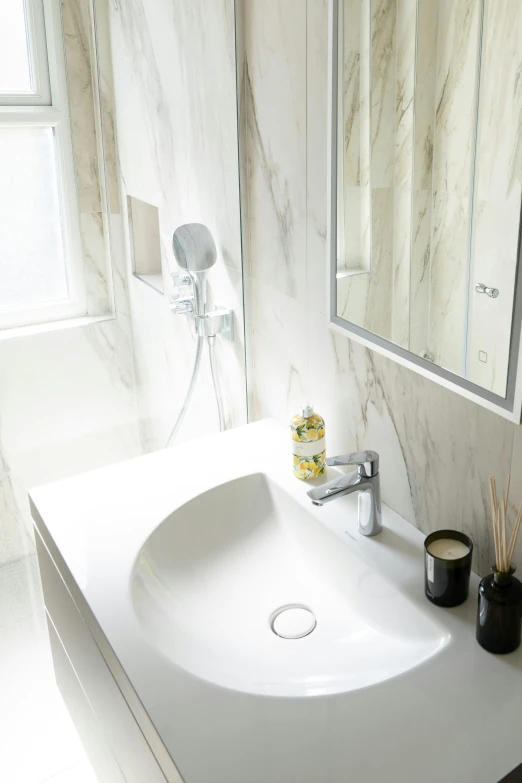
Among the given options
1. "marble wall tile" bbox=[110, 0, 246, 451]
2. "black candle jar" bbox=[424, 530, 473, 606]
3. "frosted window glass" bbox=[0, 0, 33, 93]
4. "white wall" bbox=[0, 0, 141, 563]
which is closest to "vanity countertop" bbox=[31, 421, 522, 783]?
"black candle jar" bbox=[424, 530, 473, 606]

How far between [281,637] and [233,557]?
0.23 metres

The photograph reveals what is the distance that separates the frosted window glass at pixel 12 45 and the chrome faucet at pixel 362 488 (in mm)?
940

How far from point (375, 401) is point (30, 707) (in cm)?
125

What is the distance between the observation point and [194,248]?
1.75m

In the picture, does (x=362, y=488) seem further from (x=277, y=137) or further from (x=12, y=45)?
(x=12, y=45)

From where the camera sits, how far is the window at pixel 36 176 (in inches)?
56.5

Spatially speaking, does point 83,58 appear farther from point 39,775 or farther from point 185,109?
point 39,775

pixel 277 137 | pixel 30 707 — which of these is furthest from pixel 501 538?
pixel 30 707

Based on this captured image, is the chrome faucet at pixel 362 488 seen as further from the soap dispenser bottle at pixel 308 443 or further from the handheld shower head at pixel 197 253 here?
the handheld shower head at pixel 197 253

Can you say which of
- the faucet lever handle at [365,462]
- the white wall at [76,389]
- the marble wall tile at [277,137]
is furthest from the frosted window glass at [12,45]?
the faucet lever handle at [365,462]

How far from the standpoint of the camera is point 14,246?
1.54m

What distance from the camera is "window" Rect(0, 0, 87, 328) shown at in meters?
1.43

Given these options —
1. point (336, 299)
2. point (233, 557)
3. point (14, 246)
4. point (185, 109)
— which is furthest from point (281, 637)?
point (185, 109)

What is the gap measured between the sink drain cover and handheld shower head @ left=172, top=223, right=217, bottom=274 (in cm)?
81
